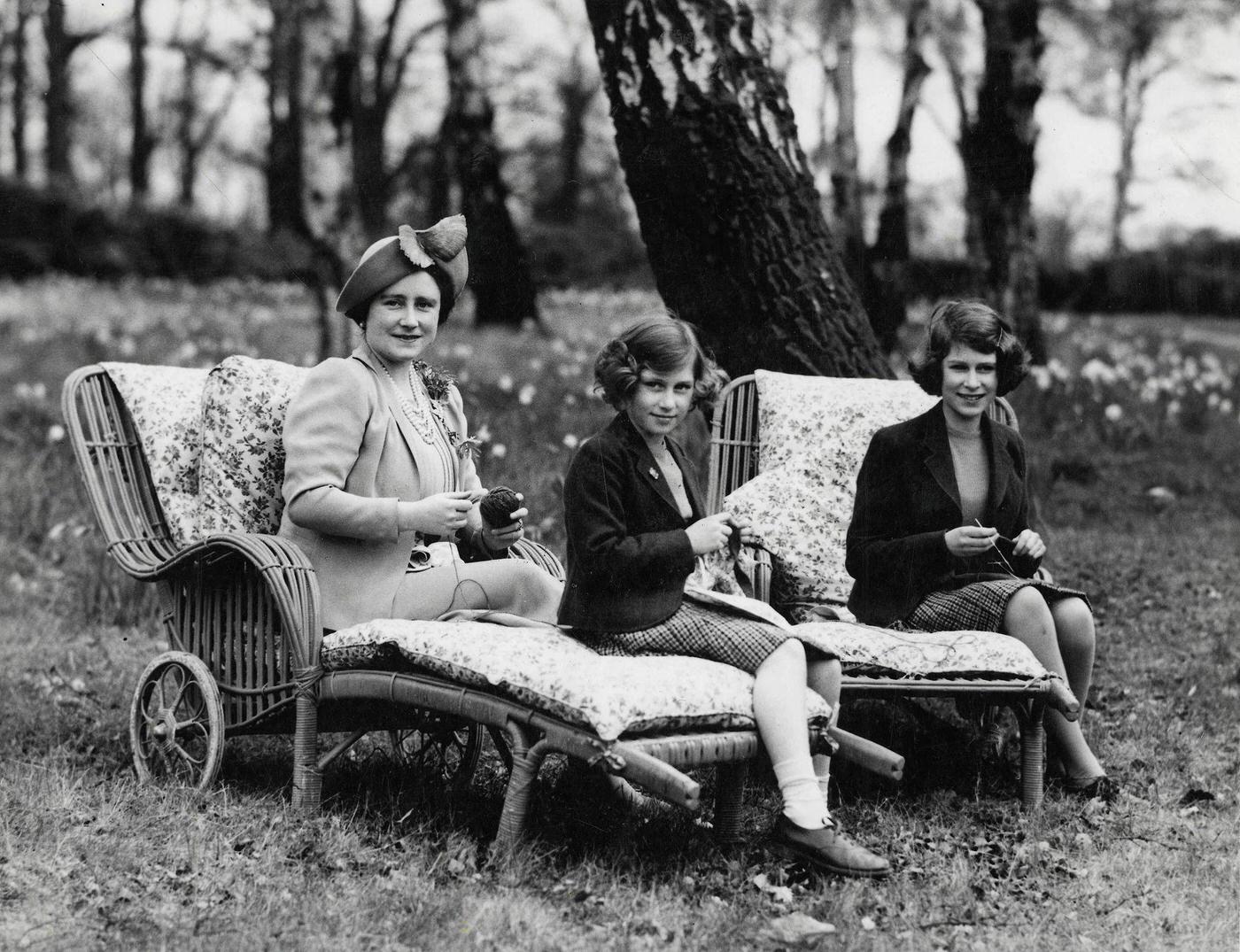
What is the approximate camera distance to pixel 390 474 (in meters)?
4.23

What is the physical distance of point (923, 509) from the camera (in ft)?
15.3

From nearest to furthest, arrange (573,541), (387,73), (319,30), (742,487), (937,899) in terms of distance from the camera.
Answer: (937,899) < (573,541) < (742,487) < (319,30) < (387,73)

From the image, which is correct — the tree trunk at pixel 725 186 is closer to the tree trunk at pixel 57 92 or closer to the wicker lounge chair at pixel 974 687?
the wicker lounge chair at pixel 974 687

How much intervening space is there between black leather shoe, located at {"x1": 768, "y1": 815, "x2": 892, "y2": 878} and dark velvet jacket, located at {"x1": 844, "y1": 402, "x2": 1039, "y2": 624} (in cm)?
118

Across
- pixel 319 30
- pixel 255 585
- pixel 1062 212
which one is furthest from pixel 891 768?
pixel 1062 212

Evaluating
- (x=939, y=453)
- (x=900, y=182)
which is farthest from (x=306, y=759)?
(x=900, y=182)

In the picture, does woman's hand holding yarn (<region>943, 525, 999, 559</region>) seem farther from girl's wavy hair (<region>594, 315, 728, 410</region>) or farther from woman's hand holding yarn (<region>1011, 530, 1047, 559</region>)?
girl's wavy hair (<region>594, 315, 728, 410</region>)

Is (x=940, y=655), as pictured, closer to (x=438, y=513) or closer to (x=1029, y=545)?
(x=1029, y=545)

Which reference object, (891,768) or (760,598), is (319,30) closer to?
(760,598)

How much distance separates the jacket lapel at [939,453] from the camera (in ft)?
15.3

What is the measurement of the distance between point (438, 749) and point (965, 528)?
1.82 meters

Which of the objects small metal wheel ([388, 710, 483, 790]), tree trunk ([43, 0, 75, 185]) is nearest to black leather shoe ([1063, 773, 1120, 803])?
small metal wheel ([388, 710, 483, 790])

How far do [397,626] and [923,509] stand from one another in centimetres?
175

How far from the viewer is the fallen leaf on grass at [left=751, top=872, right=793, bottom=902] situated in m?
3.48
